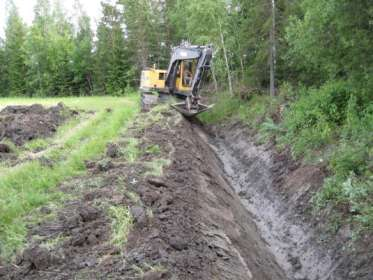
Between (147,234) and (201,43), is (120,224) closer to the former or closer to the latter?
(147,234)

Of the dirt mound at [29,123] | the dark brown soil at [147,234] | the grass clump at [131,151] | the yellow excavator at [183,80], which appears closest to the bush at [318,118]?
the dark brown soil at [147,234]

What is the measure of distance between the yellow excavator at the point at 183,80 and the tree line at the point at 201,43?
3.61m

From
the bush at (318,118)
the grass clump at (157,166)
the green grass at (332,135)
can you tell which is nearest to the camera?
the green grass at (332,135)

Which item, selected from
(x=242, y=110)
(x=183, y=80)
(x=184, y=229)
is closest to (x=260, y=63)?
(x=242, y=110)

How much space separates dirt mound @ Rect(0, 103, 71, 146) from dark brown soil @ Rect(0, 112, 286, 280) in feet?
19.2

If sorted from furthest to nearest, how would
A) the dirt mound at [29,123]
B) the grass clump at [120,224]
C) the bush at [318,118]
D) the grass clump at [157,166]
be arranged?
1. the dirt mound at [29,123]
2. the bush at [318,118]
3. the grass clump at [157,166]
4. the grass clump at [120,224]

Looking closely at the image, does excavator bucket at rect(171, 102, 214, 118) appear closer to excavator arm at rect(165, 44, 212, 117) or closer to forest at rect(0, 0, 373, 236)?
excavator arm at rect(165, 44, 212, 117)

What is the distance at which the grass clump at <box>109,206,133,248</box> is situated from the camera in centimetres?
589

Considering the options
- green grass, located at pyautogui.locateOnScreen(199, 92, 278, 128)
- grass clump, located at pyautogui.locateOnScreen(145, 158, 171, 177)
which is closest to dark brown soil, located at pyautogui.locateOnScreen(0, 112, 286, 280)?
grass clump, located at pyautogui.locateOnScreen(145, 158, 171, 177)

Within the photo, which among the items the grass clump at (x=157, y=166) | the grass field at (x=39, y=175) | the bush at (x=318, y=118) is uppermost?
the bush at (x=318, y=118)

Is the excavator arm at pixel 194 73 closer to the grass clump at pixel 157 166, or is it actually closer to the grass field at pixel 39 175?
the grass field at pixel 39 175

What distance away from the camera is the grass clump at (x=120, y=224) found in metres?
5.89

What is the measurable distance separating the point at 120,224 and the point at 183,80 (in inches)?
554

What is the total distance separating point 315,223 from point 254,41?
13955 mm
